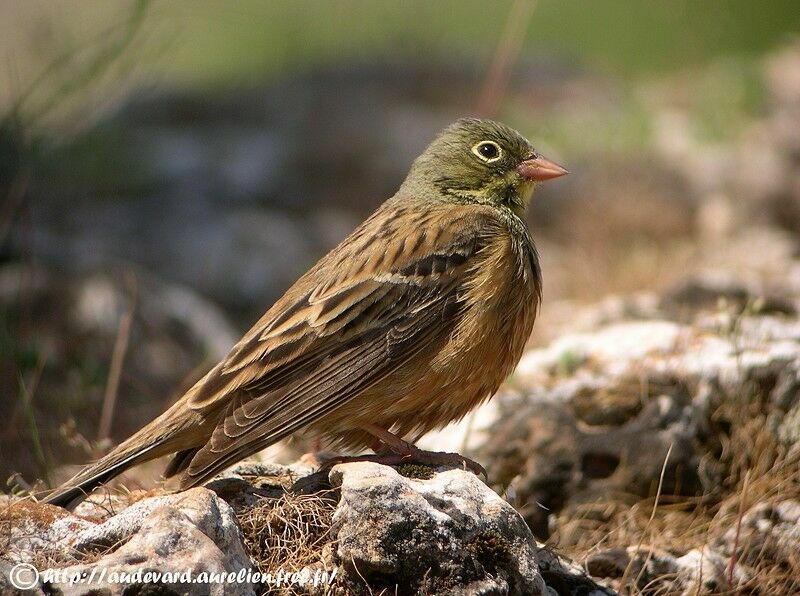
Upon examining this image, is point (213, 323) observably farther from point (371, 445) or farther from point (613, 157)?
point (613, 157)

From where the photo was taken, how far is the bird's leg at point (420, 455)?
4996 mm

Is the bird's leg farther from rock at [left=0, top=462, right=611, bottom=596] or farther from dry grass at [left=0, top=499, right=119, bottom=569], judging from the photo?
dry grass at [left=0, top=499, right=119, bottom=569]

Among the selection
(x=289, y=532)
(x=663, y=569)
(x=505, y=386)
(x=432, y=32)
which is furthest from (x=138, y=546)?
(x=432, y=32)

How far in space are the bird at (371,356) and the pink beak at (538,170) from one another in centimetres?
51

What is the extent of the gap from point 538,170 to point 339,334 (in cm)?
167

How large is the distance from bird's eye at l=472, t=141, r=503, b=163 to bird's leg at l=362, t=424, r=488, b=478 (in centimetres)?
184

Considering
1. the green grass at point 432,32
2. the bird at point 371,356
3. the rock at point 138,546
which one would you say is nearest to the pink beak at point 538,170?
the bird at point 371,356

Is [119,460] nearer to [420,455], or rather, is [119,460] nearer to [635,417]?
[420,455]

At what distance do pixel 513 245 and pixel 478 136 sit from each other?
0.95m

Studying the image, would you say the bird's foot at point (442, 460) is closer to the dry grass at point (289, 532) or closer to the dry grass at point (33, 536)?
the dry grass at point (289, 532)

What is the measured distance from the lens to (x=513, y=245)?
565cm

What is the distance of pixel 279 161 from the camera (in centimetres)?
1391

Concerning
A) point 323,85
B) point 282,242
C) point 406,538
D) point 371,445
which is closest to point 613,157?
point 282,242

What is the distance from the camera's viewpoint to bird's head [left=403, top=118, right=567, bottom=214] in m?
6.19
